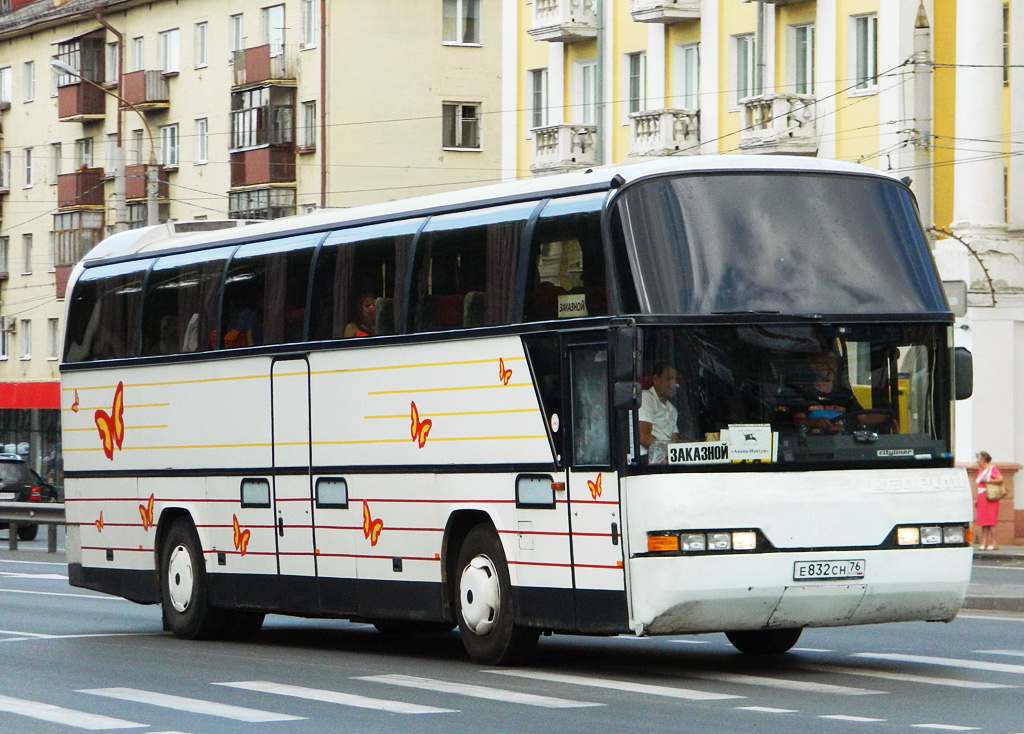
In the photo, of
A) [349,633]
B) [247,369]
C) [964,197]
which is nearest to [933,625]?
[349,633]

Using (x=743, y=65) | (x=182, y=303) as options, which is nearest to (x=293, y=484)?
(x=182, y=303)

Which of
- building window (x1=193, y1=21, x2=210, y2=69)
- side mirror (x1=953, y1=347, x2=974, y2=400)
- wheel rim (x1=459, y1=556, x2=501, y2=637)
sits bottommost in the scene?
wheel rim (x1=459, y1=556, x2=501, y2=637)

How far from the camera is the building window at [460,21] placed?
61.7 meters

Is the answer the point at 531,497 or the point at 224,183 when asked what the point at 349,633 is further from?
the point at 224,183

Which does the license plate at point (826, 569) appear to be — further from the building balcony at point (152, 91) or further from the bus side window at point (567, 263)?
the building balcony at point (152, 91)

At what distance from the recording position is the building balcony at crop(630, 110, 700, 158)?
138ft

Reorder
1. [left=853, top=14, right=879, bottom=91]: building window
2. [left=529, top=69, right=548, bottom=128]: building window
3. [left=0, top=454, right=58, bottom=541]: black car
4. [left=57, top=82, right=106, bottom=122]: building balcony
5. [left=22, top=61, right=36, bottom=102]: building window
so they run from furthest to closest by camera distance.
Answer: [left=22, top=61, right=36, bottom=102]: building window → [left=57, top=82, right=106, bottom=122]: building balcony → [left=529, top=69, right=548, bottom=128]: building window → [left=0, top=454, right=58, bottom=541]: black car → [left=853, top=14, right=879, bottom=91]: building window

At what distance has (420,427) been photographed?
15680mm

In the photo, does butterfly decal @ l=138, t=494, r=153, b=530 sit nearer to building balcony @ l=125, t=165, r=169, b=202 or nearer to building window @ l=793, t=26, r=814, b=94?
building window @ l=793, t=26, r=814, b=94

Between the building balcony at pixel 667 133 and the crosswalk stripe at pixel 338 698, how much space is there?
28732 mm

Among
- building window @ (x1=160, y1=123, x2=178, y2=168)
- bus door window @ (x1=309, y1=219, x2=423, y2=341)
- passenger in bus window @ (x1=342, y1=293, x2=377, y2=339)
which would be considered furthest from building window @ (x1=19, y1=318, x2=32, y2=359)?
passenger in bus window @ (x1=342, y1=293, x2=377, y2=339)

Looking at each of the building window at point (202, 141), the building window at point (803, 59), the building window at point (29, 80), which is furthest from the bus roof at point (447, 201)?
the building window at point (29, 80)

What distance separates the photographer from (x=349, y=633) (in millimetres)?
19453

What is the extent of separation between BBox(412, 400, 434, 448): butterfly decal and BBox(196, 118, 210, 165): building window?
164 ft
